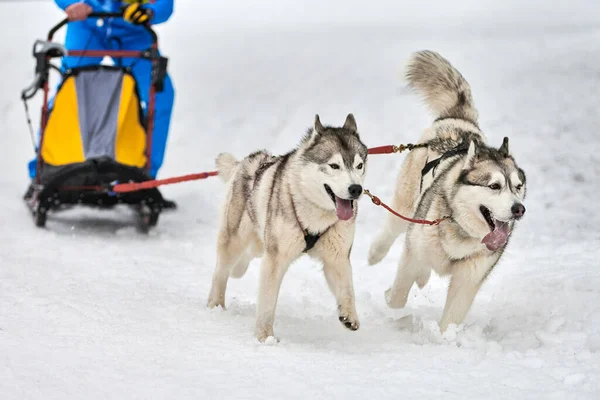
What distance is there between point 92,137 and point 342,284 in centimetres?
A: 312

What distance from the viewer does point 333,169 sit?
341 centimetres

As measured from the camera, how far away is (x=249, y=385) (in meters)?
2.79

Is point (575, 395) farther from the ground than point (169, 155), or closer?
farther from the ground

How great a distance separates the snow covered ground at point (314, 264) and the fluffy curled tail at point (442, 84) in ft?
3.66

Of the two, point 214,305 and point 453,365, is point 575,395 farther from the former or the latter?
point 214,305

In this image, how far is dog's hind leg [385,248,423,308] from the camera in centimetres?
402

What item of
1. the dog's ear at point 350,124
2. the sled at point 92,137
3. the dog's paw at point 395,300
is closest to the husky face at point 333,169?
the dog's ear at point 350,124

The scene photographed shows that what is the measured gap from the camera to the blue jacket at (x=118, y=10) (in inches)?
258

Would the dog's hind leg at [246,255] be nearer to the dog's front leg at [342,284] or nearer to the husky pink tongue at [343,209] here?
the dog's front leg at [342,284]


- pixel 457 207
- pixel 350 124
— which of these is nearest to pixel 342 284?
pixel 457 207

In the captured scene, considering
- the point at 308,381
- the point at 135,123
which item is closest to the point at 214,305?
the point at 308,381

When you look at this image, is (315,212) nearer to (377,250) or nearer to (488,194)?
(488,194)

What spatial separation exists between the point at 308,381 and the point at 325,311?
1540 mm

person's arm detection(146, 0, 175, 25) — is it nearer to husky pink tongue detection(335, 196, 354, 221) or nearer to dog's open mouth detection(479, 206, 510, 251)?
husky pink tongue detection(335, 196, 354, 221)
